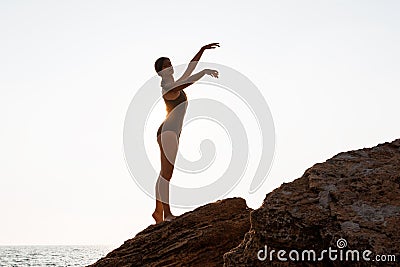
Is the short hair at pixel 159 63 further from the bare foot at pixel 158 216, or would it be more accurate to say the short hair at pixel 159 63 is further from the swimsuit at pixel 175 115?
the bare foot at pixel 158 216

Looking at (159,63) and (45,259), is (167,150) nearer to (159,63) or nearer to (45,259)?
(159,63)

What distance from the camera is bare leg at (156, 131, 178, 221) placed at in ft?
33.6

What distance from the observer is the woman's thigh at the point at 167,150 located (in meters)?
10.3

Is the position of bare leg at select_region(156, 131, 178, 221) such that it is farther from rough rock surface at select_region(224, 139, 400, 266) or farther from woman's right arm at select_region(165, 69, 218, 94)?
rough rock surface at select_region(224, 139, 400, 266)

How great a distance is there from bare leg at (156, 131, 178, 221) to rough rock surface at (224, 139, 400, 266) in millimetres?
4368

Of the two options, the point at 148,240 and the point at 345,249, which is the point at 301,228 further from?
the point at 148,240

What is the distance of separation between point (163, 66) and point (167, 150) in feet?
4.44

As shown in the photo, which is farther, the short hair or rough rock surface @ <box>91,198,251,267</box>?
the short hair

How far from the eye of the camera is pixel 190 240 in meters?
8.77

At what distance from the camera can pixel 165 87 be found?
10.3 m

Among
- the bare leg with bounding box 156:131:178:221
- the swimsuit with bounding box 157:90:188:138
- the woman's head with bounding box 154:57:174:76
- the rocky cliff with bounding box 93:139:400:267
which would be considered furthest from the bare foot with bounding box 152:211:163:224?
the rocky cliff with bounding box 93:139:400:267

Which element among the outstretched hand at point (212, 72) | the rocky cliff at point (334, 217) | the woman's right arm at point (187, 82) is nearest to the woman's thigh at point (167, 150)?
the woman's right arm at point (187, 82)

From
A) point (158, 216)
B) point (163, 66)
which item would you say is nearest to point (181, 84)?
point (163, 66)

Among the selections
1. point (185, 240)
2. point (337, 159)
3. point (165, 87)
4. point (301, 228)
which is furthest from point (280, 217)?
point (165, 87)
